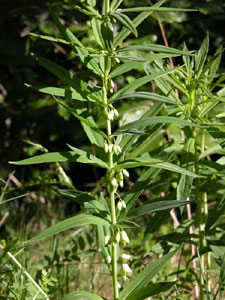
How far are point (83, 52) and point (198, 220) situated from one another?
64cm

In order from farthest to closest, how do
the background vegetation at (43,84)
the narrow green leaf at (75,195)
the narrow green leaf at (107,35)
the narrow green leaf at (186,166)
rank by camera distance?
the background vegetation at (43,84) → the narrow green leaf at (186,166) → the narrow green leaf at (75,195) → the narrow green leaf at (107,35)

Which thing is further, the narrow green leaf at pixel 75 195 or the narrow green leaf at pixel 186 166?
the narrow green leaf at pixel 186 166

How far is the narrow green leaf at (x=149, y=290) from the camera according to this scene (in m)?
1.05

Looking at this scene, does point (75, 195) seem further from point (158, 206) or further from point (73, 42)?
point (73, 42)

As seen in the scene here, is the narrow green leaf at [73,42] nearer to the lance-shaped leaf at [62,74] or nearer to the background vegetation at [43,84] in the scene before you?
the lance-shaped leaf at [62,74]

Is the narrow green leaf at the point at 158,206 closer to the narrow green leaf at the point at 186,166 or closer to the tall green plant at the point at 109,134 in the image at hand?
the tall green plant at the point at 109,134

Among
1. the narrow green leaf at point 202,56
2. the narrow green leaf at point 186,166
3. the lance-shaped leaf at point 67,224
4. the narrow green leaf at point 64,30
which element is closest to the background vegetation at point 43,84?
the narrow green leaf at point 202,56

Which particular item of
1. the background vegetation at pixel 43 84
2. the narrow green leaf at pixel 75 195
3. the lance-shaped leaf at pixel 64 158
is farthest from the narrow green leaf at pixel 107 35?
the background vegetation at pixel 43 84

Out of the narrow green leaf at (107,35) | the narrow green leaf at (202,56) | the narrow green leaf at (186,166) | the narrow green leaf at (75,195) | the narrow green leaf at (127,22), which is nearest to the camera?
the narrow green leaf at (127,22)

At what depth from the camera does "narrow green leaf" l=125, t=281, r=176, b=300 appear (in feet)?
3.45

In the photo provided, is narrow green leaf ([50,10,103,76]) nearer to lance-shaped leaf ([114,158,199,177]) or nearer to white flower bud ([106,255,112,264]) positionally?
lance-shaped leaf ([114,158,199,177])

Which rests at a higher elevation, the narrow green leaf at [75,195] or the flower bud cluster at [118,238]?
the narrow green leaf at [75,195]

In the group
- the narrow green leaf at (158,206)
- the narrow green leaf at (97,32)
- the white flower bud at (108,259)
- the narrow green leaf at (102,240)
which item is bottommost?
the white flower bud at (108,259)

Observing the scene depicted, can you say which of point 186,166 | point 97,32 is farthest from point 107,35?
point 186,166
